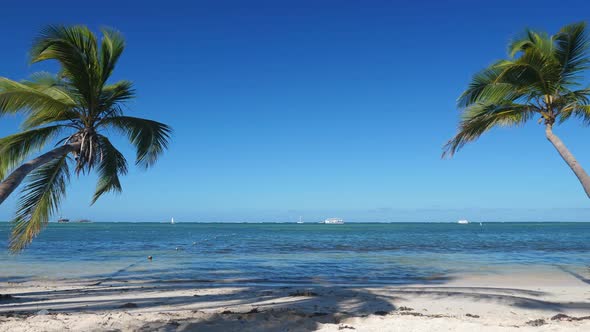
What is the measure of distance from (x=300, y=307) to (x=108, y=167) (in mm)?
5615

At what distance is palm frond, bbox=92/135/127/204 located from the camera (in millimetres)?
9664

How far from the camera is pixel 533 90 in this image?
8.93m

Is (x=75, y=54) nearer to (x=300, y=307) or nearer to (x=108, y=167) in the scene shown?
(x=108, y=167)

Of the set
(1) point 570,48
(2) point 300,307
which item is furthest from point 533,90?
(2) point 300,307

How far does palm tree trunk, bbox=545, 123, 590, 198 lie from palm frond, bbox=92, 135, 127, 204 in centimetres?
962

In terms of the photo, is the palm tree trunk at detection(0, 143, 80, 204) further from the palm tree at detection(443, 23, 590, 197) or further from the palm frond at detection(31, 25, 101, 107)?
the palm tree at detection(443, 23, 590, 197)

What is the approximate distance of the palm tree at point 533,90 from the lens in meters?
8.24

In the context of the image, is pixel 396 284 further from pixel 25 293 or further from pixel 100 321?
pixel 25 293

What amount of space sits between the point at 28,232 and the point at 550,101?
35.3ft

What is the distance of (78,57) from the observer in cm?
761

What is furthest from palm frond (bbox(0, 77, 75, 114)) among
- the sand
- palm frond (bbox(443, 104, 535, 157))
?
palm frond (bbox(443, 104, 535, 157))

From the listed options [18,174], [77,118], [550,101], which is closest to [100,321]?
[18,174]

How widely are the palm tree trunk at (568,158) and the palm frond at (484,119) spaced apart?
0.67m

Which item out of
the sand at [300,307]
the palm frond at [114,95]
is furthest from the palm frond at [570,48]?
the palm frond at [114,95]
